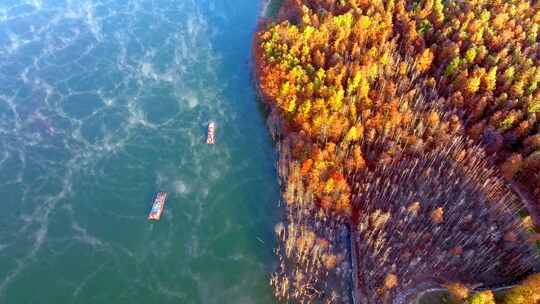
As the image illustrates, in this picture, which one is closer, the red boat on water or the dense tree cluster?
the dense tree cluster

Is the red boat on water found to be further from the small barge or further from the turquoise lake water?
the small barge

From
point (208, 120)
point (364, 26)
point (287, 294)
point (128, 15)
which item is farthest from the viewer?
point (128, 15)

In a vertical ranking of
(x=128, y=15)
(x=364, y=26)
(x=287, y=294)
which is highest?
(x=128, y=15)

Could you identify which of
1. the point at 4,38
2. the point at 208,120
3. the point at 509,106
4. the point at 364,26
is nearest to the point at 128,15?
the point at 4,38

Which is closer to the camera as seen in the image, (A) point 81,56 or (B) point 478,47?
(B) point 478,47

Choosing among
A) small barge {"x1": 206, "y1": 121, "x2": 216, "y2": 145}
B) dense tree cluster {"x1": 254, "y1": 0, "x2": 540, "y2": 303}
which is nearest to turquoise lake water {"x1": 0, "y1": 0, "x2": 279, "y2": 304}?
small barge {"x1": 206, "y1": 121, "x2": 216, "y2": 145}

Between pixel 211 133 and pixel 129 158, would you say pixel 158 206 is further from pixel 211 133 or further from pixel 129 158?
pixel 211 133

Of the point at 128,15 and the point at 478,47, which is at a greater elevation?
the point at 128,15

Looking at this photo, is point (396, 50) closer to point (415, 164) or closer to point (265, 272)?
point (415, 164)

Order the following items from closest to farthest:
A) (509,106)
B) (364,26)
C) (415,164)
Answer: (415,164), (509,106), (364,26)
